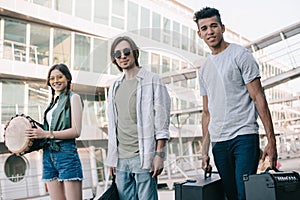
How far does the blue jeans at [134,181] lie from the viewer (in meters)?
0.89

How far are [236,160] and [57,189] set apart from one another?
0.54 m

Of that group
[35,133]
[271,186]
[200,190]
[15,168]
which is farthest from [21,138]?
[15,168]

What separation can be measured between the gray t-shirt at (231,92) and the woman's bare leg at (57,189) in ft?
1.63

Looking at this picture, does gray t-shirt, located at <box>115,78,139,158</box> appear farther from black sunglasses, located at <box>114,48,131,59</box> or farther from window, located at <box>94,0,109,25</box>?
window, located at <box>94,0,109,25</box>

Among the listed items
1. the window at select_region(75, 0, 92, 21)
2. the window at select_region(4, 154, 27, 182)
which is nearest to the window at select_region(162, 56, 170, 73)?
the window at select_region(4, 154, 27, 182)

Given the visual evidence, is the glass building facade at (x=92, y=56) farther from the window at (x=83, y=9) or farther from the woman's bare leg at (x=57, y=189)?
the woman's bare leg at (x=57, y=189)

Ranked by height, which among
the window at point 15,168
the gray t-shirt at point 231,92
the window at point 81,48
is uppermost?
the window at point 81,48

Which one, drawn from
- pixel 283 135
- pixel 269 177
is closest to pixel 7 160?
pixel 269 177

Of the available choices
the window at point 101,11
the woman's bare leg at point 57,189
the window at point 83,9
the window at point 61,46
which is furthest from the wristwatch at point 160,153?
the window at point 83,9

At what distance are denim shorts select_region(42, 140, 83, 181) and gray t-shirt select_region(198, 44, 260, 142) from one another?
43 cm

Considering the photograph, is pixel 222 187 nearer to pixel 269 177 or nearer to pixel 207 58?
pixel 269 177

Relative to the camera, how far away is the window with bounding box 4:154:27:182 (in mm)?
3271

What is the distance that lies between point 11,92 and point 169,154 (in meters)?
2.58

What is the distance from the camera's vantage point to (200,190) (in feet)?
3.26
